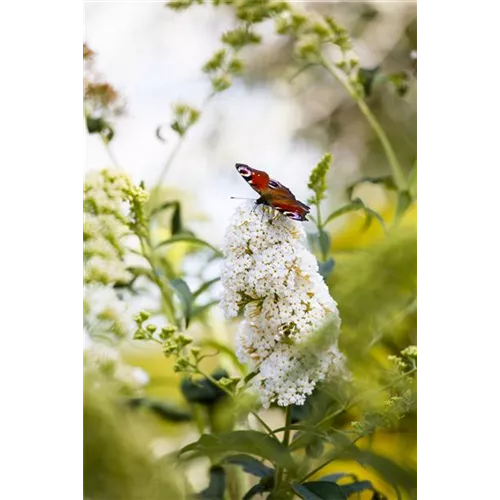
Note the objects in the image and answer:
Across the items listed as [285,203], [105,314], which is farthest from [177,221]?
[285,203]

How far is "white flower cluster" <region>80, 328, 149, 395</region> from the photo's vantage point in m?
1.18

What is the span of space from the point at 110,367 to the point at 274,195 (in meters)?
0.38

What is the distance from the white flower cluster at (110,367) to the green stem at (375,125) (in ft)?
1.58

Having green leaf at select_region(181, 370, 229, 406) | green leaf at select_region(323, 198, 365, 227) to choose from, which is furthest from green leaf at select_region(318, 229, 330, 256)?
green leaf at select_region(181, 370, 229, 406)

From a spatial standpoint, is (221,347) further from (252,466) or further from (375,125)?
(375,125)

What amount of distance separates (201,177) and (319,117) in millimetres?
A: 202

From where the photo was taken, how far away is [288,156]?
3.95ft

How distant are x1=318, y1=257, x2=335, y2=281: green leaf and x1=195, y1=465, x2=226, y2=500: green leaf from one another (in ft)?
1.02

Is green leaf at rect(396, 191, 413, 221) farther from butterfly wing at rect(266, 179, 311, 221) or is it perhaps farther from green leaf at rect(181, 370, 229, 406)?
green leaf at rect(181, 370, 229, 406)

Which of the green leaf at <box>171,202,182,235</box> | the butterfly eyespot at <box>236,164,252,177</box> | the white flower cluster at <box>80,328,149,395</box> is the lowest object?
the white flower cluster at <box>80,328,149,395</box>

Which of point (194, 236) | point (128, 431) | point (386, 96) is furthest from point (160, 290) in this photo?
point (386, 96)

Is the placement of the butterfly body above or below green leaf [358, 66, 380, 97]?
below

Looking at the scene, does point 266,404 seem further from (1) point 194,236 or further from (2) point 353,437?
(1) point 194,236

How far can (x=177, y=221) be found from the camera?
1260 millimetres
